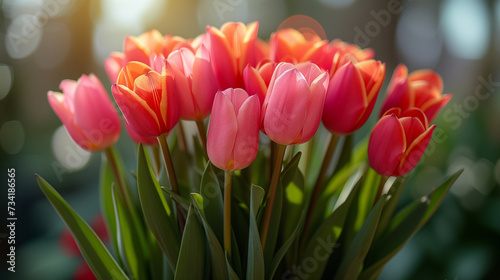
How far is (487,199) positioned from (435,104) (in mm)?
525

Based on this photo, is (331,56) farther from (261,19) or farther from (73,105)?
(261,19)

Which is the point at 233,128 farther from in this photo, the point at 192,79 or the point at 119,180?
the point at 119,180

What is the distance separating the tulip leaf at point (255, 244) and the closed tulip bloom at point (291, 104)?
0.14 ft

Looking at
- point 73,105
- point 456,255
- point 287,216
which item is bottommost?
point 456,255

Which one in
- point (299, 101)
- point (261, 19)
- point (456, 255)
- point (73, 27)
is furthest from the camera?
point (261, 19)

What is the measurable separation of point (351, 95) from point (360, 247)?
0.41 feet

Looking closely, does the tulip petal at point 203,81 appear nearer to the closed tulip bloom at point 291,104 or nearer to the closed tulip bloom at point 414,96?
the closed tulip bloom at point 291,104

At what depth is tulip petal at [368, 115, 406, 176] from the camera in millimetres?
292

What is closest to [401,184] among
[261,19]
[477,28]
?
[477,28]

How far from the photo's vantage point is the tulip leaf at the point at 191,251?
301mm

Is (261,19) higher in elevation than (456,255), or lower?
higher

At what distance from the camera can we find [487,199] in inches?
29.6

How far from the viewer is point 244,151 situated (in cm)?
27

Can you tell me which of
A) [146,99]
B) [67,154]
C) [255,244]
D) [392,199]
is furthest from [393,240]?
[67,154]
